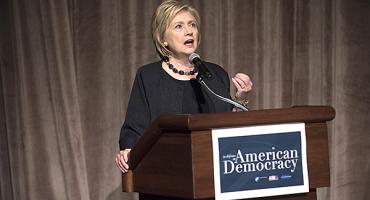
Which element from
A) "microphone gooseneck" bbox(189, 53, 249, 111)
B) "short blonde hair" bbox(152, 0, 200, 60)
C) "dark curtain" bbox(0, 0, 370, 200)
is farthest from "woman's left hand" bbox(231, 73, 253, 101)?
"dark curtain" bbox(0, 0, 370, 200)

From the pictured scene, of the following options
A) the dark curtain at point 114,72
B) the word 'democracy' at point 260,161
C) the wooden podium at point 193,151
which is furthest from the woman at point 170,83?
the dark curtain at point 114,72

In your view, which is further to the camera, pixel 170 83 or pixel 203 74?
pixel 170 83

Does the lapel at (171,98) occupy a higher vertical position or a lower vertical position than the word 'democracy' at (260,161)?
higher

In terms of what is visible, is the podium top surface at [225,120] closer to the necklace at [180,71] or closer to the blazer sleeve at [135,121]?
the blazer sleeve at [135,121]

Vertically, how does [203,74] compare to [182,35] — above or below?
below

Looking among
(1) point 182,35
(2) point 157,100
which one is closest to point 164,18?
(1) point 182,35

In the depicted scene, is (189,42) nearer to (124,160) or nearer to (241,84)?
(241,84)

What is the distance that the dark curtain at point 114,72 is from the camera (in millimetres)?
3764

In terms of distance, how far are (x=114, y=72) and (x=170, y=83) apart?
140 cm

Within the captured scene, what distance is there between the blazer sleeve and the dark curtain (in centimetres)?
129

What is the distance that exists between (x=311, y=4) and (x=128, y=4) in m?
1.14

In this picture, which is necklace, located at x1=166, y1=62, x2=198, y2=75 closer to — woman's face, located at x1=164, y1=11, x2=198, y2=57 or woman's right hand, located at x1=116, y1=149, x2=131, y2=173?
woman's face, located at x1=164, y1=11, x2=198, y2=57

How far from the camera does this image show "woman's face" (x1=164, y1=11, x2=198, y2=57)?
8.51ft

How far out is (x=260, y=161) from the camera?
211 cm
